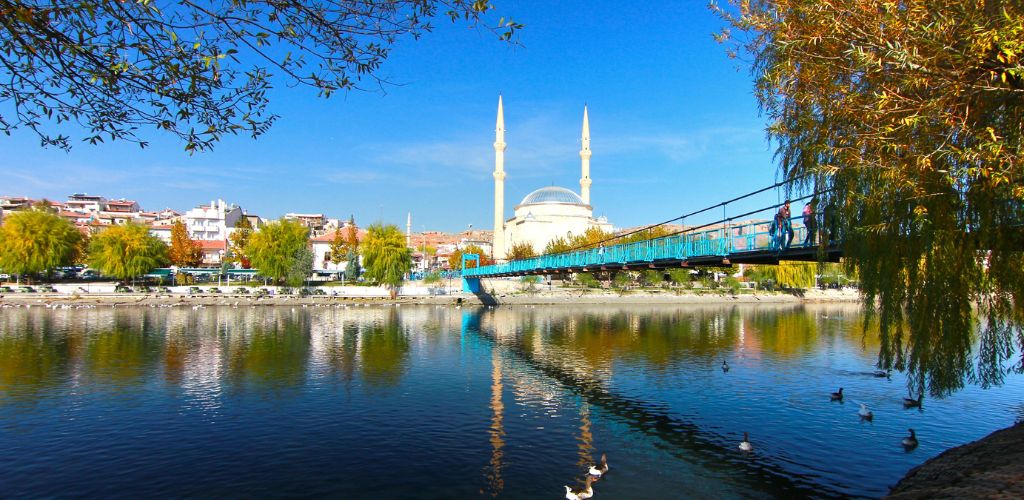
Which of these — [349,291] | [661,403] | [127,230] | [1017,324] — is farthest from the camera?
[349,291]

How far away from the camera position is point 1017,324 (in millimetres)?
7762

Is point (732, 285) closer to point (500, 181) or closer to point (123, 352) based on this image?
point (500, 181)

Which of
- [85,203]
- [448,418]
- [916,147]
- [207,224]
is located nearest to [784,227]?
[916,147]

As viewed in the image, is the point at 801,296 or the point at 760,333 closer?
the point at 760,333

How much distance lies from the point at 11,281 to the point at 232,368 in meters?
43.9

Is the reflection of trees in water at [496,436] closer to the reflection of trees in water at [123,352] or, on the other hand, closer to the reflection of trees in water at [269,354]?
the reflection of trees in water at [269,354]

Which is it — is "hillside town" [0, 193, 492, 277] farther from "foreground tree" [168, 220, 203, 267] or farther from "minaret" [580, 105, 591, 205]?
"minaret" [580, 105, 591, 205]

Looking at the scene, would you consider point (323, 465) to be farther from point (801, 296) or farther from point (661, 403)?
point (801, 296)

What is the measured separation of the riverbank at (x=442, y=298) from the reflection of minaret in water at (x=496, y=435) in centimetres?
3065

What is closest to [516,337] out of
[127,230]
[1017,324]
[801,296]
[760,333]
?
[760,333]

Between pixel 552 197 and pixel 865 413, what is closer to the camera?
pixel 865 413

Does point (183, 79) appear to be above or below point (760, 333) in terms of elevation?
above

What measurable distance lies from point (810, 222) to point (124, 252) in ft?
163

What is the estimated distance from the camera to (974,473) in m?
8.09
